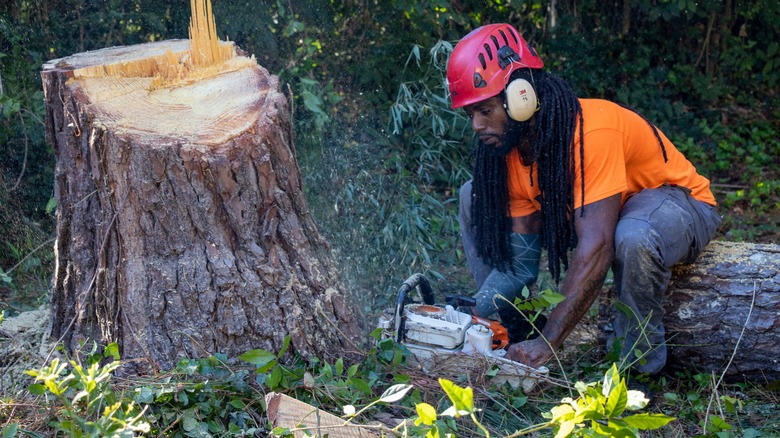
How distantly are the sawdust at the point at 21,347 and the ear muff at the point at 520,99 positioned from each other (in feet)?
6.73

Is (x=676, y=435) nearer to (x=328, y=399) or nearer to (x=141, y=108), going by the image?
(x=328, y=399)

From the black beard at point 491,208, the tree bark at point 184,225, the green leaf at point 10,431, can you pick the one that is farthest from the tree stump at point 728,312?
the green leaf at point 10,431

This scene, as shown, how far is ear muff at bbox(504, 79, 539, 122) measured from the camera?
3180mm


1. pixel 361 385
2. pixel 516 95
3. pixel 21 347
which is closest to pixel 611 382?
pixel 361 385

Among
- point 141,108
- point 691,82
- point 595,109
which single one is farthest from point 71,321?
point 691,82

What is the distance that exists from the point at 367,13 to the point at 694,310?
3.84 meters

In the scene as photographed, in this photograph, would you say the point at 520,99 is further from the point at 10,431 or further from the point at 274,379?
the point at 10,431

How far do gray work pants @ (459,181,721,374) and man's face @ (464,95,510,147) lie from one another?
0.63m

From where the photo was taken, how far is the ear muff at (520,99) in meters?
3.18

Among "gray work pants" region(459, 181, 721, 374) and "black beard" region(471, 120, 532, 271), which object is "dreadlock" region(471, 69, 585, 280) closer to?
"black beard" region(471, 120, 532, 271)

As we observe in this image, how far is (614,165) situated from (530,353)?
831mm

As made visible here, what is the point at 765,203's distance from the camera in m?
6.35

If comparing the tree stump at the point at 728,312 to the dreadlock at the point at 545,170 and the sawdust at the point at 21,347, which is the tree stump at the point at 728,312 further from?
the sawdust at the point at 21,347

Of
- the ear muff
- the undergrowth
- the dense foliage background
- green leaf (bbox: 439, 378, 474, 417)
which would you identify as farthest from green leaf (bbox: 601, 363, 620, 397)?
the dense foliage background
